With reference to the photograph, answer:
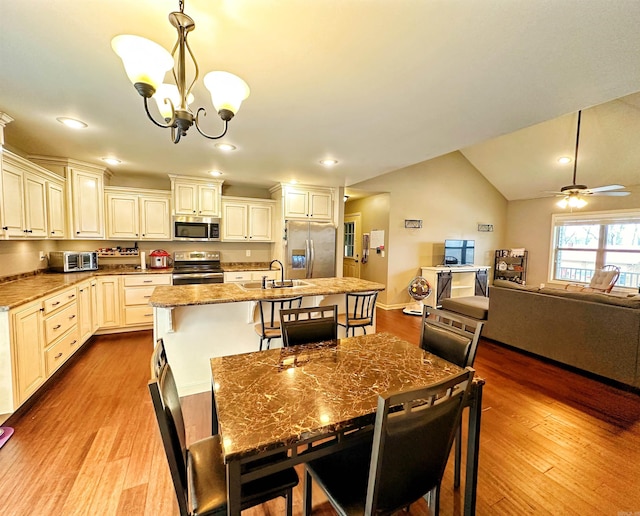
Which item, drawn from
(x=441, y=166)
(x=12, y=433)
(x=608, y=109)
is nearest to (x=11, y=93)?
(x=12, y=433)

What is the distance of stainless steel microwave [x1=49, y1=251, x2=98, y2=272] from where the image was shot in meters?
3.73

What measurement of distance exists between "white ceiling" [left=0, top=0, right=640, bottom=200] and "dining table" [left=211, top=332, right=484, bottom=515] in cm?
168

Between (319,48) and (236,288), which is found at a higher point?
(319,48)

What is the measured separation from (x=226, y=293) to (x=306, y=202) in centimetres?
289

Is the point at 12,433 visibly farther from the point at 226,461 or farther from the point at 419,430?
the point at 419,430

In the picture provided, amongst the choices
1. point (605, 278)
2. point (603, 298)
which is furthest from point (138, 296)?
point (605, 278)

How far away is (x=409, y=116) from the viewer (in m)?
2.33

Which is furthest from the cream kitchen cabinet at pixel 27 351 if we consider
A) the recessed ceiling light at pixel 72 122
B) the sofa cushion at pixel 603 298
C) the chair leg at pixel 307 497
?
the sofa cushion at pixel 603 298

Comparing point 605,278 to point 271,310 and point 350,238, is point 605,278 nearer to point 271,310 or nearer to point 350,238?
point 350,238

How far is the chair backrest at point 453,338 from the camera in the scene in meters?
1.64

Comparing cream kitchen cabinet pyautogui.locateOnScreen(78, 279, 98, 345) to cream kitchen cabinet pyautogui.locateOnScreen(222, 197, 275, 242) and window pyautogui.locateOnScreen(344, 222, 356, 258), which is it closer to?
cream kitchen cabinet pyautogui.locateOnScreen(222, 197, 275, 242)

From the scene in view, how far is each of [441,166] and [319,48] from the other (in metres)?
5.62

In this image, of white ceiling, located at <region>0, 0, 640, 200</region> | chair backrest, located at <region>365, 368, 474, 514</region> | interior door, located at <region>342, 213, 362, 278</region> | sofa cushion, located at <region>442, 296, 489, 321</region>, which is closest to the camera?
chair backrest, located at <region>365, 368, 474, 514</region>

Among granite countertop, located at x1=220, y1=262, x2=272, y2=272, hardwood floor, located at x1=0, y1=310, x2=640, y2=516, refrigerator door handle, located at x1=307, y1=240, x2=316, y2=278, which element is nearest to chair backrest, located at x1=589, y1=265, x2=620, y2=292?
hardwood floor, located at x1=0, y1=310, x2=640, y2=516
